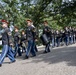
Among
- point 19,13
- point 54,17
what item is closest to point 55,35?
point 19,13

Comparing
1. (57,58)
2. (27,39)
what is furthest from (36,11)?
(57,58)

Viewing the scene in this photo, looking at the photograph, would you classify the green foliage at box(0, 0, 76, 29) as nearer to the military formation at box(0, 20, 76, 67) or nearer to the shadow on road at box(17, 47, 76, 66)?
the military formation at box(0, 20, 76, 67)

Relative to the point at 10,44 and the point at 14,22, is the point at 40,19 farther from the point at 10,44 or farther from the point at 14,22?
the point at 10,44

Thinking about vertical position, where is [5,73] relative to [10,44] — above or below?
below

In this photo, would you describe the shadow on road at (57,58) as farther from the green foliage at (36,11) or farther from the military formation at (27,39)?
the green foliage at (36,11)

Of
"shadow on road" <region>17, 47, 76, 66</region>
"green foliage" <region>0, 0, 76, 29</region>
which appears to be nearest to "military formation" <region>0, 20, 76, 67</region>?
"shadow on road" <region>17, 47, 76, 66</region>

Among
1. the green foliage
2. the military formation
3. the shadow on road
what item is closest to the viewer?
the shadow on road

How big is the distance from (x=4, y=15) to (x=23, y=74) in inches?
989

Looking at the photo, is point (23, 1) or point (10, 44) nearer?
point (10, 44)

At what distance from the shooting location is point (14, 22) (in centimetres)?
3297

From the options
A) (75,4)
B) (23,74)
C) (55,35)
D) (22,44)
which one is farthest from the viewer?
(75,4)

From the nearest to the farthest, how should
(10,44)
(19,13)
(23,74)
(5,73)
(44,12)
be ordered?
(23,74)
(5,73)
(10,44)
(19,13)
(44,12)

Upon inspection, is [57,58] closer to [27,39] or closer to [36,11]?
[27,39]

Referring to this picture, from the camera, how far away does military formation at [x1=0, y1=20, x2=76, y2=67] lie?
1044 centimetres
